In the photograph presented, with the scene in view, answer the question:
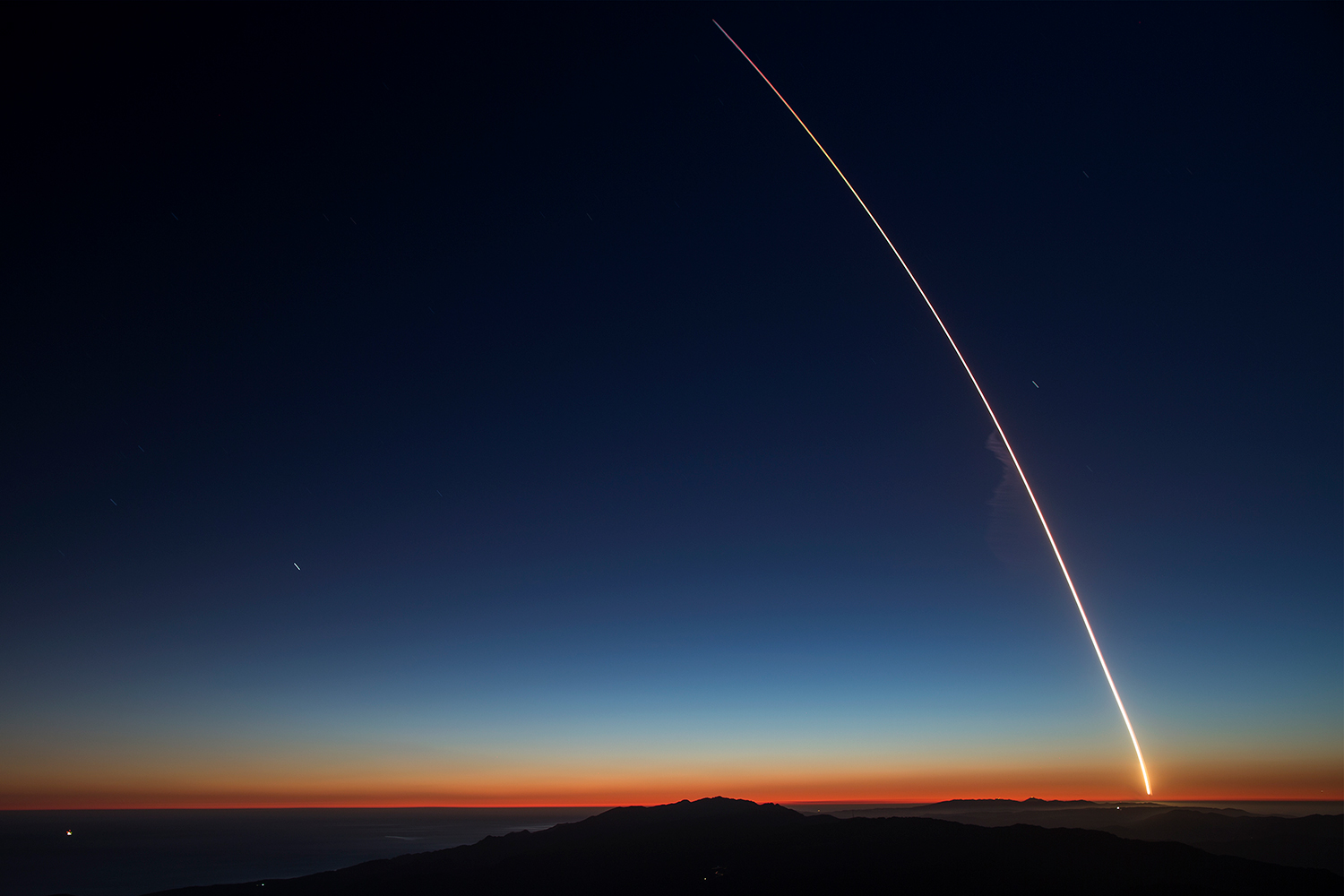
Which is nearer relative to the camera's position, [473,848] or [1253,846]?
[1253,846]

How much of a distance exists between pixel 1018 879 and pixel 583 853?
5735 cm

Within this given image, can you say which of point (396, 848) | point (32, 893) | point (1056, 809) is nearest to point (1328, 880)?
point (1056, 809)

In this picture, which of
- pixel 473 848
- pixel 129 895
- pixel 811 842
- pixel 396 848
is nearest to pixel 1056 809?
pixel 811 842

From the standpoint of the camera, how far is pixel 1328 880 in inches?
2153

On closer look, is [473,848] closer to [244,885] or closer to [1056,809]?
[244,885]

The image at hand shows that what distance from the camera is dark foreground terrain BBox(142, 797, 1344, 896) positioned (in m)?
58.8

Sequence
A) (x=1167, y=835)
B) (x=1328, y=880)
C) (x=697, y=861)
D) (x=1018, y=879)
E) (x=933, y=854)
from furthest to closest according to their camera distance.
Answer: (x=1167, y=835), (x=697, y=861), (x=933, y=854), (x=1018, y=879), (x=1328, y=880)

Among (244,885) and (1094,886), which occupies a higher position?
(1094,886)

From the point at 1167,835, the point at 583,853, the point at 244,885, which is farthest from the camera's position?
the point at 244,885

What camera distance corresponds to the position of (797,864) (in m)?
74.0

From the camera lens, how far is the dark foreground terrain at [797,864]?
193 ft

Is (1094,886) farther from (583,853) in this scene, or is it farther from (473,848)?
(473,848)

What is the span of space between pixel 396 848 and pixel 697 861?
5971 inches

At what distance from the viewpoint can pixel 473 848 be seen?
11612 cm
